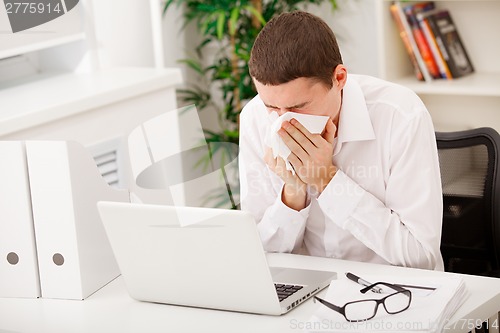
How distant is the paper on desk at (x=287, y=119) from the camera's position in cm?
185

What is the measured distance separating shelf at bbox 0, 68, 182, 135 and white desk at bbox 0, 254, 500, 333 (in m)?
0.93

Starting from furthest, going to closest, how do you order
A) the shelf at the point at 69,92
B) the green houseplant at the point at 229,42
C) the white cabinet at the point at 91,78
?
the green houseplant at the point at 229,42 < the white cabinet at the point at 91,78 < the shelf at the point at 69,92

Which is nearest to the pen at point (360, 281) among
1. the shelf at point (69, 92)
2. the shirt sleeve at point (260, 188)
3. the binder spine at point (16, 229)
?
the shirt sleeve at point (260, 188)

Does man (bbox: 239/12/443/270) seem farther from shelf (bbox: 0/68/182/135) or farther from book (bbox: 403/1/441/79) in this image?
book (bbox: 403/1/441/79)

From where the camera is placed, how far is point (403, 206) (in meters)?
1.87

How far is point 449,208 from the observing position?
2.13 metres

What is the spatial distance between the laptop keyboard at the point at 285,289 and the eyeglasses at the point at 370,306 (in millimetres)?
93

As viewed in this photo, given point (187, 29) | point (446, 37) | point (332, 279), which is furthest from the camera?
point (187, 29)

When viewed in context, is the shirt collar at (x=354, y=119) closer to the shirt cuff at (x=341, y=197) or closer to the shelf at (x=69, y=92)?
the shirt cuff at (x=341, y=197)

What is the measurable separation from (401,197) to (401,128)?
6.1 inches

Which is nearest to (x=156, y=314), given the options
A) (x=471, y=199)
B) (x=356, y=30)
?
(x=471, y=199)

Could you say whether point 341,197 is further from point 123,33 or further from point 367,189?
point 123,33

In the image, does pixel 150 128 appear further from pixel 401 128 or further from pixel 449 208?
pixel 449 208

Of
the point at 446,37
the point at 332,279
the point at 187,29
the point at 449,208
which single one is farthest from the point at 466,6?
the point at 332,279
